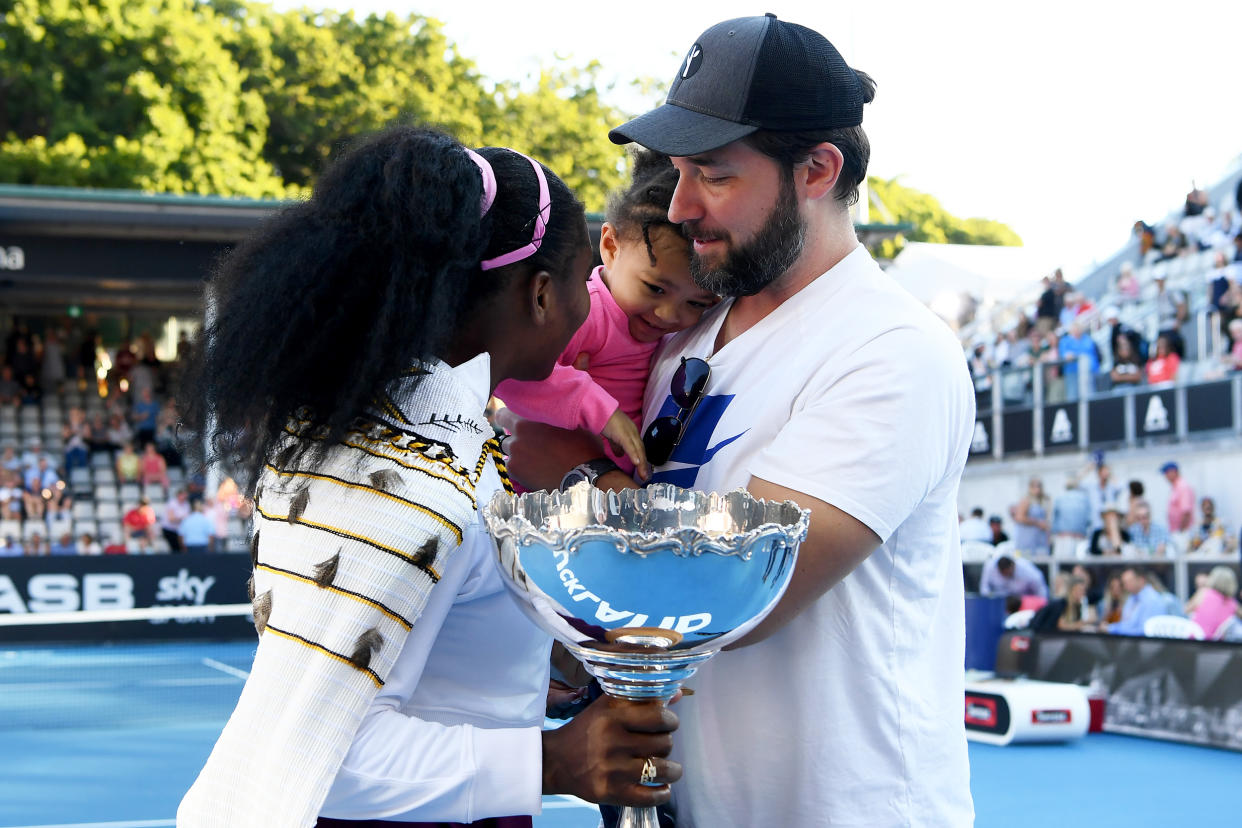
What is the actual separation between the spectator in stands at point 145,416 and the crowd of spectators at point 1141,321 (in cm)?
1414

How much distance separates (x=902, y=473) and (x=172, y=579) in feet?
53.5

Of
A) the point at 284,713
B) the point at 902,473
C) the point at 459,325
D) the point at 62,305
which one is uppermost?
the point at 62,305

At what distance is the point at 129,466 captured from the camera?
2192 cm

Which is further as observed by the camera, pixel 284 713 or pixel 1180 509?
pixel 1180 509

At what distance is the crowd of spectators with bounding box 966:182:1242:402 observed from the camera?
15727mm

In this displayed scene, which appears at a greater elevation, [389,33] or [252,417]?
[389,33]

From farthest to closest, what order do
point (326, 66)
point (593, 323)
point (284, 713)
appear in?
1. point (326, 66)
2. point (593, 323)
3. point (284, 713)

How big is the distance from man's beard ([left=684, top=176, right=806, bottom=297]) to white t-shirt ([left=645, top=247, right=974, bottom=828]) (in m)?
0.14

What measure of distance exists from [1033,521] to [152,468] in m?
14.3

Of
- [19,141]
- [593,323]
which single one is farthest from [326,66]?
[593,323]

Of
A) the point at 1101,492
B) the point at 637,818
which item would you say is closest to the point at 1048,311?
the point at 1101,492

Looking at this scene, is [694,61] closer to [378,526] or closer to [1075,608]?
[378,526]

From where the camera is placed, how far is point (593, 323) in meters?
2.98

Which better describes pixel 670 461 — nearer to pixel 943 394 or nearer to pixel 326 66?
pixel 943 394
